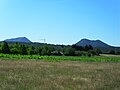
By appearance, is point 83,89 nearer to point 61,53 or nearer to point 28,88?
point 28,88

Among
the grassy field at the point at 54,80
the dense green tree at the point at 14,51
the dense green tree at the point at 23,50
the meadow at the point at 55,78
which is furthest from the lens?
the dense green tree at the point at 23,50

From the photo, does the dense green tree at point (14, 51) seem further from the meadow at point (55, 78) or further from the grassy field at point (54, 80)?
the grassy field at point (54, 80)

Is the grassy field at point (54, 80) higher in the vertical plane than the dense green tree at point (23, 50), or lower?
lower

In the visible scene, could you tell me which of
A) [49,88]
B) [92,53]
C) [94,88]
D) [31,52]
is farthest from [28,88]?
[92,53]

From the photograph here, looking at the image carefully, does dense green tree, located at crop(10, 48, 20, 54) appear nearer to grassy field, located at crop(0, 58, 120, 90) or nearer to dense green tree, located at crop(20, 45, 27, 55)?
dense green tree, located at crop(20, 45, 27, 55)

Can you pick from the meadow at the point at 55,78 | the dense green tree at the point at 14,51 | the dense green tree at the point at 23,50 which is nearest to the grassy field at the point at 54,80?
the meadow at the point at 55,78

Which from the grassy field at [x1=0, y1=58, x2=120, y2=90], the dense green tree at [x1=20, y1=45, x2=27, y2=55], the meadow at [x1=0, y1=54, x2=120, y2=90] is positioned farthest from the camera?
the dense green tree at [x1=20, y1=45, x2=27, y2=55]

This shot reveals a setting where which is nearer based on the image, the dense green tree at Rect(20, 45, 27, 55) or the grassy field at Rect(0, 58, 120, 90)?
the grassy field at Rect(0, 58, 120, 90)

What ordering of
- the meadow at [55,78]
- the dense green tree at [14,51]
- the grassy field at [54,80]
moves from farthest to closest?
the dense green tree at [14,51], the meadow at [55,78], the grassy field at [54,80]

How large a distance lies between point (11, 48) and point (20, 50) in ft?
19.9

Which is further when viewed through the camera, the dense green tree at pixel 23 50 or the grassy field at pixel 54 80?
the dense green tree at pixel 23 50

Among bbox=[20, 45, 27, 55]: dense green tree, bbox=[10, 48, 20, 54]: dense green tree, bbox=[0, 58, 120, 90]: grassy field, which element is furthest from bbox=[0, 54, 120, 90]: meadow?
bbox=[20, 45, 27, 55]: dense green tree

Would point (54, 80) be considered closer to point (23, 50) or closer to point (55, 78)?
point (55, 78)

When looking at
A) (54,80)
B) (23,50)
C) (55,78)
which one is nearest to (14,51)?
(23,50)
